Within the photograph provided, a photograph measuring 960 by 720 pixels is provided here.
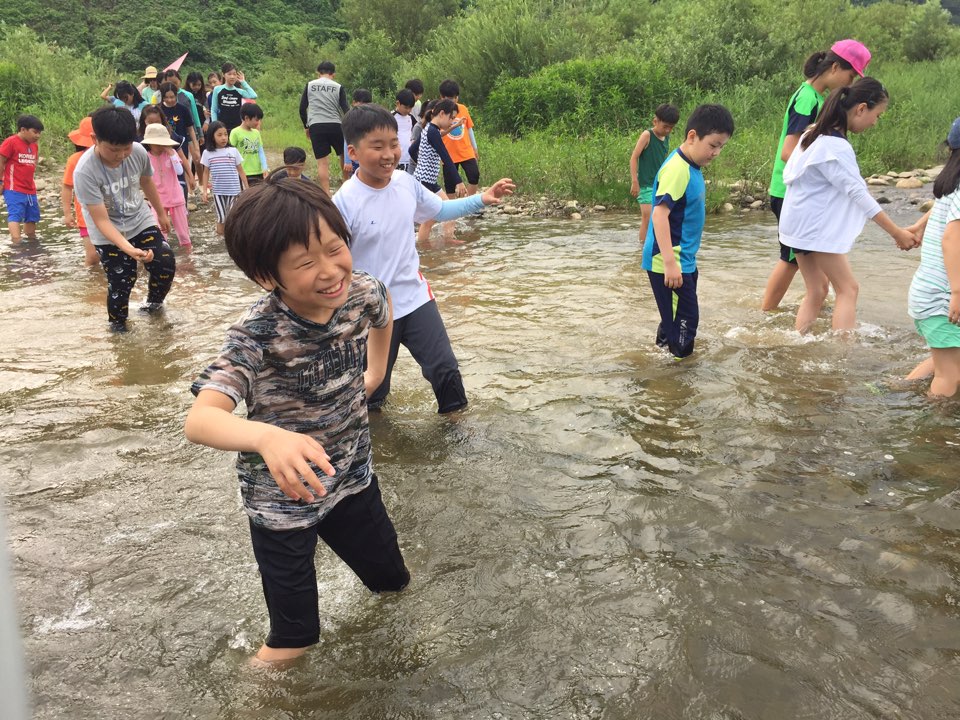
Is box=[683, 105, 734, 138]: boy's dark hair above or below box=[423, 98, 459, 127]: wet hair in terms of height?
below

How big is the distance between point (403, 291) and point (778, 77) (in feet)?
47.1

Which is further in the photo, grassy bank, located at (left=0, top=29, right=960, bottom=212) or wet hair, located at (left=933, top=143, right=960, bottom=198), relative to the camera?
grassy bank, located at (left=0, top=29, right=960, bottom=212)

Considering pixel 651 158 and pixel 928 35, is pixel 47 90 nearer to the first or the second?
pixel 651 158

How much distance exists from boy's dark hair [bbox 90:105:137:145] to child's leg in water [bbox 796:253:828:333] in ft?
15.0

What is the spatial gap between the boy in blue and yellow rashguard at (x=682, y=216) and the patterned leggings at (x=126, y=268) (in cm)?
379

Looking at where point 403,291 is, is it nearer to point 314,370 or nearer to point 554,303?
point 314,370

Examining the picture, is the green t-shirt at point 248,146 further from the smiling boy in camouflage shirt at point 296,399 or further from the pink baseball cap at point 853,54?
the smiling boy in camouflage shirt at point 296,399

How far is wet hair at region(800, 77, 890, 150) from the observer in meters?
4.45

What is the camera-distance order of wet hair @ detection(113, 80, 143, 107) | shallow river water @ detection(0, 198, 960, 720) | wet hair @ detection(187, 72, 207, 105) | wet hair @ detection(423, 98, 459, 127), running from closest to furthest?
shallow river water @ detection(0, 198, 960, 720)
wet hair @ detection(423, 98, 459, 127)
wet hair @ detection(113, 80, 143, 107)
wet hair @ detection(187, 72, 207, 105)

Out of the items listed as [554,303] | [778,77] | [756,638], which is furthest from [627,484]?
[778,77]

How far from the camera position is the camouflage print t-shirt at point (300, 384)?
2.04 m

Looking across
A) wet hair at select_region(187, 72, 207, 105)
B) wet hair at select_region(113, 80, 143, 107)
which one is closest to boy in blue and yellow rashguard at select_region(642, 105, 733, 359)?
wet hair at select_region(113, 80, 143, 107)

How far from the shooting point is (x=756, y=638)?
249 centimetres

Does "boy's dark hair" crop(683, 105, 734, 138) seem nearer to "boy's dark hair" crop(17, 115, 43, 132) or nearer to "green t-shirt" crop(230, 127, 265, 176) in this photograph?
"green t-shirt" crop(230, 127, 265, 176)
